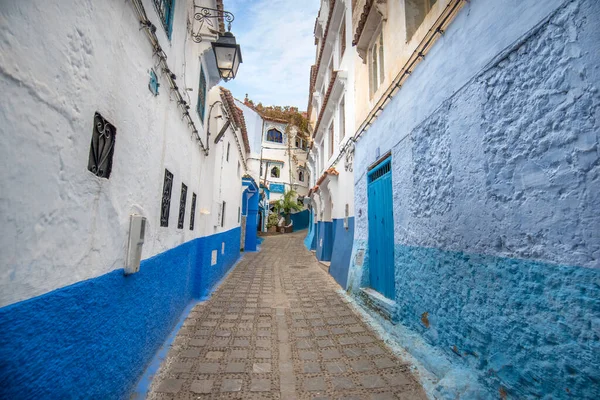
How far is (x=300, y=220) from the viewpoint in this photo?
27656 mm

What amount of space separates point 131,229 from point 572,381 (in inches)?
135

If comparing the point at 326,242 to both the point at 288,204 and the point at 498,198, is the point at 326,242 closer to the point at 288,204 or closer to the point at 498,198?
the point at 498,198

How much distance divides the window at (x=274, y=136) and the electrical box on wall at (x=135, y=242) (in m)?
24.8

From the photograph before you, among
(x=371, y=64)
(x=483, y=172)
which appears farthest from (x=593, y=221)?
(x=371, y=64)

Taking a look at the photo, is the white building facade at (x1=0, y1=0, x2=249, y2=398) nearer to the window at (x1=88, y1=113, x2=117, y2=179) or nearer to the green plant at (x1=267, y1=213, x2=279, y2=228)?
the window at (x1=88, y1=113, x2=117, y2=179)

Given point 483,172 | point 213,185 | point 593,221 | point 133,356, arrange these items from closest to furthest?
point 593,221, point 483,172, point 133,356, point 213,185

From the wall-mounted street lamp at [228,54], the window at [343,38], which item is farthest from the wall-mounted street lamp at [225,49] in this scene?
the window at [343,38]

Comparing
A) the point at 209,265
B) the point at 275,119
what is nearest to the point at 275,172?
the point at 275,119

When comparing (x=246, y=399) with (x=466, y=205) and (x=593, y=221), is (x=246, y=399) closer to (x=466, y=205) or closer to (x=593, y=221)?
(x=466, y=205)

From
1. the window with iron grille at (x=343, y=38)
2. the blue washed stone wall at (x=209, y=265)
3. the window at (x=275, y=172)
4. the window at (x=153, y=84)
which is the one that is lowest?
the blue washed stone wall at (x=209, y=265)

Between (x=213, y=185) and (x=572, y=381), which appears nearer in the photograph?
(x=572, y=381)

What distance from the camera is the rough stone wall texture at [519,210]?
1698 millimetres

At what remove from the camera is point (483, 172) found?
2537mm

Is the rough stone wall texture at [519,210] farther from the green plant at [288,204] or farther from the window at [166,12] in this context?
the green plant at [288,204]
